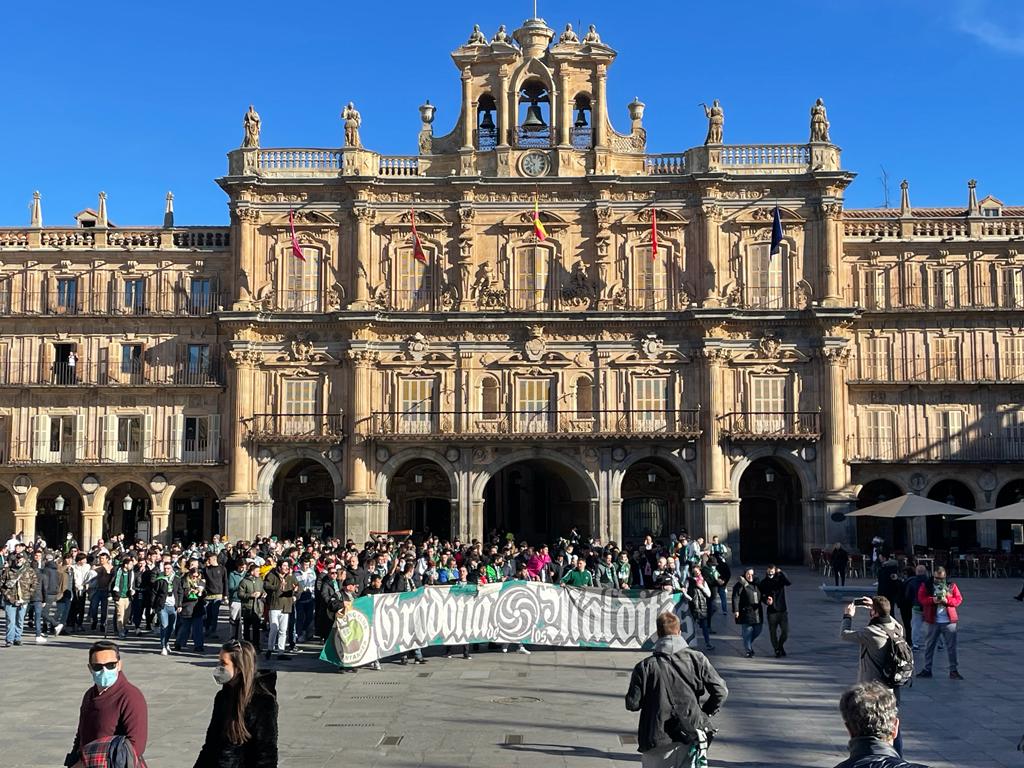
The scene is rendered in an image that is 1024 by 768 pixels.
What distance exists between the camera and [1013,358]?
151 ft

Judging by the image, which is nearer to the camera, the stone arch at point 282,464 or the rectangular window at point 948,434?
the stone arch at point 282,464

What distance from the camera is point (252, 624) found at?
21.3 meters

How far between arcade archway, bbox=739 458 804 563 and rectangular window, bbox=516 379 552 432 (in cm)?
890

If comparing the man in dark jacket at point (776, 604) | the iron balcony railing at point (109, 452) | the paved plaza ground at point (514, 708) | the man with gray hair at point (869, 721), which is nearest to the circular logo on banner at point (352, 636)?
the paved plaza ground at point (514, 708)

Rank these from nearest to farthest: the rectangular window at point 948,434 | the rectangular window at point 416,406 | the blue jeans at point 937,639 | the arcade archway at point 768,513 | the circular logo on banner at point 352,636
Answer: the blue jeans at point 937,639, the circular logo on banner at point 352,636, the rectangular window at point 416,406, the rectangular window at point 948,434, the arcade archway at point 768,513

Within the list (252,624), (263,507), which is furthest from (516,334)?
(252,624)

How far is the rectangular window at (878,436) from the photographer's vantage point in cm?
4559

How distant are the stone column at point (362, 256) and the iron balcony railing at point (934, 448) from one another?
68.1 ft

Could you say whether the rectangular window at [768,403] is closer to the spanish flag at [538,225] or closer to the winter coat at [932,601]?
the spanish flag at [538,225]

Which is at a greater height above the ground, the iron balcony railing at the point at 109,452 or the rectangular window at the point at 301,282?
the rectangular window at the point at 301,282

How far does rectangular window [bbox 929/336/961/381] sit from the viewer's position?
46156 millimetres

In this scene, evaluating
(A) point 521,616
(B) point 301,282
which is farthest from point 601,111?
(A) point 521,616

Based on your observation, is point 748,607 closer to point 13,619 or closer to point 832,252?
point 13,619

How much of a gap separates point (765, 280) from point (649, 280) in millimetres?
4700
